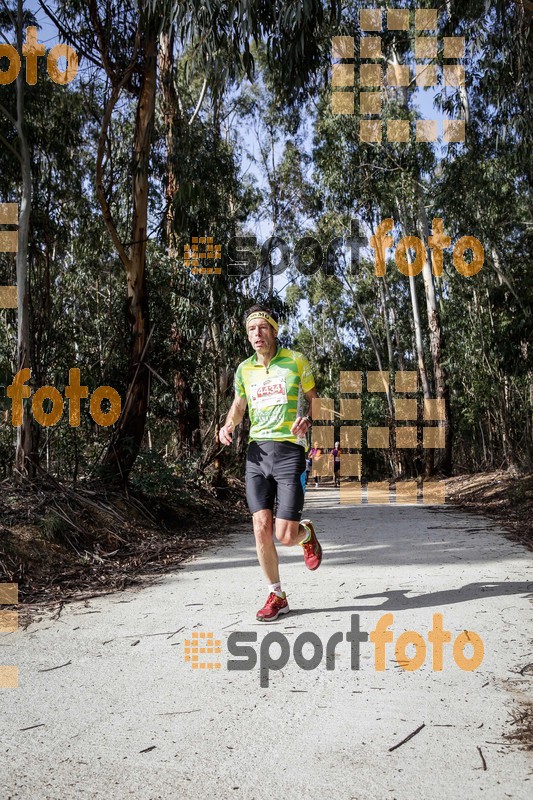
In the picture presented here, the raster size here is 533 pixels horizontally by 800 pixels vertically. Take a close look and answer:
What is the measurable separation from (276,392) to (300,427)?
298 mm

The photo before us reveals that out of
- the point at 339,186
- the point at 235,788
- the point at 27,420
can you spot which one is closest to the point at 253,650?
the point at 235,788

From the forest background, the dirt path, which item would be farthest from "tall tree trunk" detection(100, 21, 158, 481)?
the dirt path

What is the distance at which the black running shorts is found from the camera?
176 inches

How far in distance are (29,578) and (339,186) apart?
699 inches

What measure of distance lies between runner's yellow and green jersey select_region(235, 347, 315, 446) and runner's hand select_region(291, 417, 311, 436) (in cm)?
12

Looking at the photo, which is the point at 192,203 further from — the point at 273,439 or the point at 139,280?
the point at 273,439

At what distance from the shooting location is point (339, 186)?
21.2 metres

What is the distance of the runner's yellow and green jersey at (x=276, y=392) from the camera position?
4555 millimetres

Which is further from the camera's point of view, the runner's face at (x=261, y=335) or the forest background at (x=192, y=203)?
the forest background at (x=192, y=203)

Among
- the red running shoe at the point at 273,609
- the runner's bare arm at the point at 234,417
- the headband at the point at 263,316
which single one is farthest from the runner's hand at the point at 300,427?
the red running shoe at the point at 273,609

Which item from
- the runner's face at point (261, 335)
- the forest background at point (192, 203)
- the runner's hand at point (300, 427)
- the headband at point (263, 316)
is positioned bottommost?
the runner's hand at point (300, 427)

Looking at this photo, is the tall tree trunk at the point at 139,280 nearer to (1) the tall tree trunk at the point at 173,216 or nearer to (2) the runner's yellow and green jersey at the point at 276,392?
(1) the tall tree trunk at the point at 173,216

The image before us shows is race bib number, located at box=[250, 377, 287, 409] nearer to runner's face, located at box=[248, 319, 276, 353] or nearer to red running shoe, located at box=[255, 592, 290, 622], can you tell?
runner's face, located at box=[248, 319, 276, 353]

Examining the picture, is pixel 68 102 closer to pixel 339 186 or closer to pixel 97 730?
pixel 97 730
